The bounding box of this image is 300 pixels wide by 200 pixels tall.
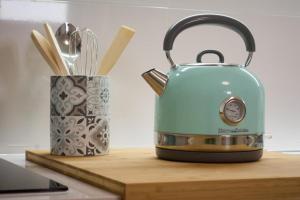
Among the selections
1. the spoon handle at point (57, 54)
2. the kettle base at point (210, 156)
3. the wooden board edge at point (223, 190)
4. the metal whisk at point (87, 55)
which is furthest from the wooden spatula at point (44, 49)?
the wooden board edge at point (223, 190)

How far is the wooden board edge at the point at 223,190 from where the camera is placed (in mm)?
792

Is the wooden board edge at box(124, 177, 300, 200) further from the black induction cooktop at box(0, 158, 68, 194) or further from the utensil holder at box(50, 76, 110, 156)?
the utensil holder at box(50, 76, 110, 156)

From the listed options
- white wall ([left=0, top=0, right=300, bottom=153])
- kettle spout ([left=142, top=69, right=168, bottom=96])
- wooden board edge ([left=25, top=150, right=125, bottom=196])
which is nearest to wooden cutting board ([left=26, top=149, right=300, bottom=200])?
wooden board edge ([left=25, top=150, right=125, bottom=196])

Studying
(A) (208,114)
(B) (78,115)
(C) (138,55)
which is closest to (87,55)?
(C) (138,55)

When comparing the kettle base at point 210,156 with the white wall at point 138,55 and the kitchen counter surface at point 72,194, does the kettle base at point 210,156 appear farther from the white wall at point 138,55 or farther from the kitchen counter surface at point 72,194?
the white wall at point 138,55

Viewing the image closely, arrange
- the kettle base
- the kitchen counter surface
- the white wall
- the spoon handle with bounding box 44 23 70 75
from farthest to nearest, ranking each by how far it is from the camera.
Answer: the white wall → the spoon handle with bounding box 44 23 70 75 → the kettle base → the kitchen counter surface

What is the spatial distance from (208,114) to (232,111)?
0.04 m

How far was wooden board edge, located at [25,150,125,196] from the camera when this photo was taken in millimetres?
805

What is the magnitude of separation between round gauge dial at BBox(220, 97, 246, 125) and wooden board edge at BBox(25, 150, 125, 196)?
0.27 metres

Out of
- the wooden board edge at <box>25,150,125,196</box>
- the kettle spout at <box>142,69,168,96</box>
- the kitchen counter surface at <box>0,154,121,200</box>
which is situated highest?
the kettle spout at <box>142,69,168,96</box>

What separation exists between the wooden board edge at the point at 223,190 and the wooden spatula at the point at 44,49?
19.0 inches

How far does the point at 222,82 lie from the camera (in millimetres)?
1090

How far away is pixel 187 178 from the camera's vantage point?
0.84 m

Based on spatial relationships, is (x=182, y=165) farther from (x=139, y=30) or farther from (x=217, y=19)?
(x=139, y=30)
